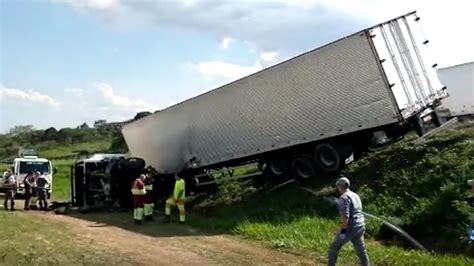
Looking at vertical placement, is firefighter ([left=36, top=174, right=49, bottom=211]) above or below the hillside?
above

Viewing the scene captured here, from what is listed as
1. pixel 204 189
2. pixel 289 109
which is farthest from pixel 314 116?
pixel 204 189

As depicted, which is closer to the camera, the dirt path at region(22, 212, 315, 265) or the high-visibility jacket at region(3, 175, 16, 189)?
the dirt path at region(22, 212, 315, 265)

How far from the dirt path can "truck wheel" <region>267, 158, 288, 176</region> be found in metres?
4.37

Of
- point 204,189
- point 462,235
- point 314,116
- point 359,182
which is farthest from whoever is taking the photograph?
point 204,189

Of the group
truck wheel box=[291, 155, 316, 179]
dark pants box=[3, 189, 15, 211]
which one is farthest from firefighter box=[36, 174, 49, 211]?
truck wheel box=[291, 155, 316, 179]

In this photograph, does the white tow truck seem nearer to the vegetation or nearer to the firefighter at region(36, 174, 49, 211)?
the firefighter at region(36, 174, 49, 211)

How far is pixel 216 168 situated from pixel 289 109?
440 centimetres

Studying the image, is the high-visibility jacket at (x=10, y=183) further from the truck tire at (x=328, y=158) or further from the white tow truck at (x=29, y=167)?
the truck tire at (x=328, y=158)

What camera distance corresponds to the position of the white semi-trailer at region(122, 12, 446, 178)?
1777 centimetres

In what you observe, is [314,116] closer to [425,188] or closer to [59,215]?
[425,188]

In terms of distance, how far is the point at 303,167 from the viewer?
19703 mm

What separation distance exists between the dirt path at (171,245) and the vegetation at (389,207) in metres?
0.71

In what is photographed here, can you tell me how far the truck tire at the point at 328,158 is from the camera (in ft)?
61.9

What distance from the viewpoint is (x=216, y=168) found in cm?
2267
